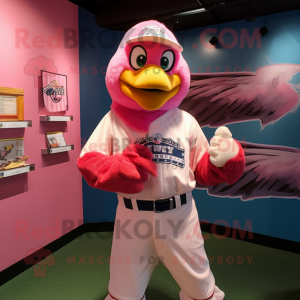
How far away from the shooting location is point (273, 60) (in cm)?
258

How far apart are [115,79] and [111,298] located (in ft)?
3.98

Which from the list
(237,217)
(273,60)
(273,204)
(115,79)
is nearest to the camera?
(115,79)

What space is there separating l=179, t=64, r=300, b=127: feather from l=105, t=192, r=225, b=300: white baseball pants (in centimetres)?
165

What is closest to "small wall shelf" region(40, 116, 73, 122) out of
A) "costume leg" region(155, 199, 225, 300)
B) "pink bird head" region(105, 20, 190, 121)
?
"pink bird head" region(105, 20, 190, 121)

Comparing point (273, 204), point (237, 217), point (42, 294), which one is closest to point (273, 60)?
point (273, 204)

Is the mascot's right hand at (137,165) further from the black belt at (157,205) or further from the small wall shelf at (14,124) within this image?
the small wall shelf at (14,124)

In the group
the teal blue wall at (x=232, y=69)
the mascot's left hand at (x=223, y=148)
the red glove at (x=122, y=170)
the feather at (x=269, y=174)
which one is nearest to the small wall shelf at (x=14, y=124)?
the teal blue wall at (x=232, y=69)

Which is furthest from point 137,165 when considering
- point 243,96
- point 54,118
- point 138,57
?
point 243,96

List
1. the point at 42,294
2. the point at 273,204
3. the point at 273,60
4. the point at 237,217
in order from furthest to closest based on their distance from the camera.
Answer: the point at 237,217 → the point at 273,204 → the point at 273,60 → the point at 42,294

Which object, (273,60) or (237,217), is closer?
(273,60)

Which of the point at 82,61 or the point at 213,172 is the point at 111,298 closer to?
the point at 213,172

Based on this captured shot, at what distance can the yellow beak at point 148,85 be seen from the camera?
1.26 m

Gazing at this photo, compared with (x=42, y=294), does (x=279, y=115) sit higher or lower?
higher

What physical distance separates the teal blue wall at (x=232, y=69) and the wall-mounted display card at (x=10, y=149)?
85 centimetres
